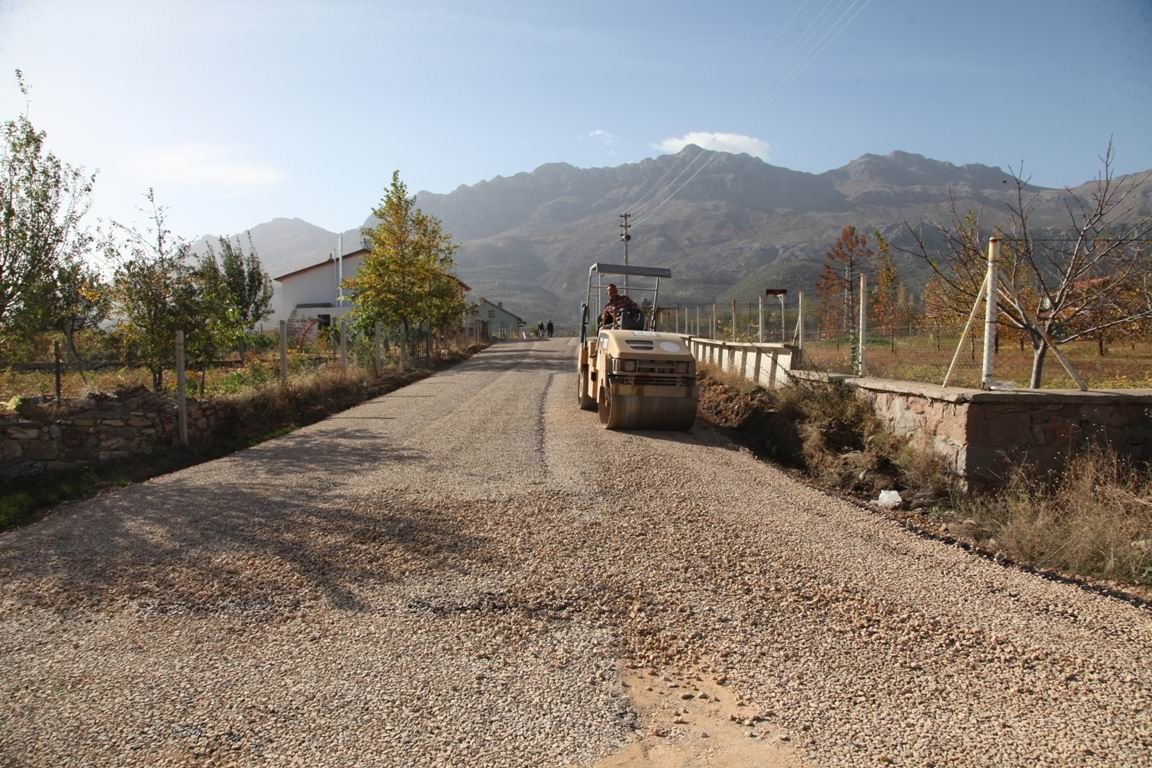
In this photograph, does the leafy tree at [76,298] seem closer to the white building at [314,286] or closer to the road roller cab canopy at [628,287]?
the road roller cab canopy at [628,287]

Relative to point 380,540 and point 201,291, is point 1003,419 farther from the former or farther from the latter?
point 201,291

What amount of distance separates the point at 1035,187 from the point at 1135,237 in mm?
1354

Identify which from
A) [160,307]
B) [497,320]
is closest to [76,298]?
[160,307]

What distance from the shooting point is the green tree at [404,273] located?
27.8 metres

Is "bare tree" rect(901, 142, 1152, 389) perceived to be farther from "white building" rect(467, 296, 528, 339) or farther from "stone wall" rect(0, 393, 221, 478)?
"white building" rect(467, 296, 528, 339)

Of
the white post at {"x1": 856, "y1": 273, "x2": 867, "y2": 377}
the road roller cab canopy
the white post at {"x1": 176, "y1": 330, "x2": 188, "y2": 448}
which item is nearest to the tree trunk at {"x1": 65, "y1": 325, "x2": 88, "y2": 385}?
the white post at {"x1": 176, "y1": 330, "x2": 188, "y2": 448}

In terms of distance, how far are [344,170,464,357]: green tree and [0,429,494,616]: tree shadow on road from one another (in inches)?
762

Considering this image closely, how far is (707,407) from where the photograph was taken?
1594 centimetres

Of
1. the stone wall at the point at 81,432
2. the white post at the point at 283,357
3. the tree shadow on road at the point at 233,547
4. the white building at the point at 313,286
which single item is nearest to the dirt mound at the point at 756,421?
the tree shadow on road at the point at 233,547

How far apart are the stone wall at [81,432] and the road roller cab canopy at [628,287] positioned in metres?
7.02

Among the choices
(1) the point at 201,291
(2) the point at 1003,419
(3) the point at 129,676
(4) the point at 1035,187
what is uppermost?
(4) the point at 1035,187

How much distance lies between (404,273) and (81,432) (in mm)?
19056

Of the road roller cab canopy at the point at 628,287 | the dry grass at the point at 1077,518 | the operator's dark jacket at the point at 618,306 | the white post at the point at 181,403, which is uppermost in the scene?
the road roller cab canopy at the point at 628,287

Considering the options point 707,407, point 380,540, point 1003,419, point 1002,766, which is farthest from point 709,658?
point 707,407
